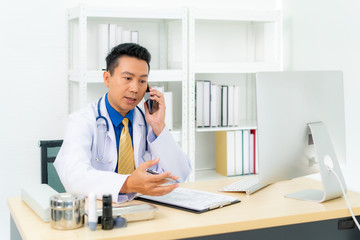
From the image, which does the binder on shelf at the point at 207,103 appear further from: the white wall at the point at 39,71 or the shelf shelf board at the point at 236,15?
the white wall at the point at 39,71

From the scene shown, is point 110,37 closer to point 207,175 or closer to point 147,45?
point 147,45

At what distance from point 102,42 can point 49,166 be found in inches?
34.9

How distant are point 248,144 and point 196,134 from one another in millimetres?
406

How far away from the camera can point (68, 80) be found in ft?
11.3

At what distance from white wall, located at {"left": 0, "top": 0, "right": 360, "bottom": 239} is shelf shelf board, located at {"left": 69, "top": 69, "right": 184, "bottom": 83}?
21 centimetres

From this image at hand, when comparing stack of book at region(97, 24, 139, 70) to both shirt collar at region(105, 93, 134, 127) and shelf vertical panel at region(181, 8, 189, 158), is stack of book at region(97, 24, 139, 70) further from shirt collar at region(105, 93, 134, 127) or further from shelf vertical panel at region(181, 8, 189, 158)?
shirt collar at region(105, 93, 134, 127)

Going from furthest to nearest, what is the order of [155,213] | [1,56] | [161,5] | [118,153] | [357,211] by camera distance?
[161,5], [1,56], [118,153], [357,211], [155,213]

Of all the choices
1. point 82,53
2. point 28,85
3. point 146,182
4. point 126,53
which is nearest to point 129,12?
point 82,53

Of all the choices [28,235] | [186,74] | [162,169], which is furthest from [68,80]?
[28,235]

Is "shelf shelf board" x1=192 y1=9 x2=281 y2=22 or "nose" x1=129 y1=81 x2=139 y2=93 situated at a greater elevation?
"shelf shelf board" x1=192 y1=9 x2=281 y2=22

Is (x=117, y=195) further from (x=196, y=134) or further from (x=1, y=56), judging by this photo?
(x=196, y=134)

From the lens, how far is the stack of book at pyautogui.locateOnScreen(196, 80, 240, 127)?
11.6 ft

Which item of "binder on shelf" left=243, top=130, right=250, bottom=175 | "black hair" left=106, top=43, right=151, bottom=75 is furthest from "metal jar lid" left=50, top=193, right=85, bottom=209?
"binder on shelf" left=243, top=130, right=250, bottom=175

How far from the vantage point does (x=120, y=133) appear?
90.8 inches
